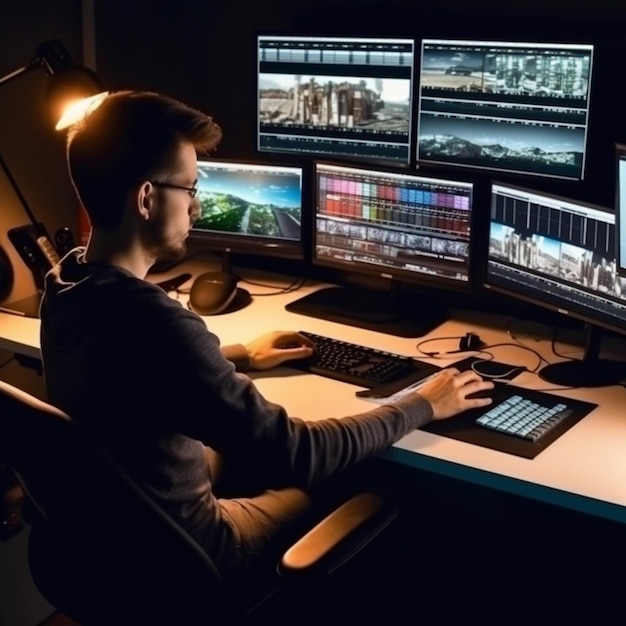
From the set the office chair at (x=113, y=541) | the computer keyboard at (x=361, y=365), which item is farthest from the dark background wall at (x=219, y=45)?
the office chair at (x=113, y=541)

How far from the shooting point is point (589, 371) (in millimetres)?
2223

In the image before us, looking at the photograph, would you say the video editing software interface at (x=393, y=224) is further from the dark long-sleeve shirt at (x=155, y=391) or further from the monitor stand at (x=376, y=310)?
the dark long-sleeve shirt at (x=155, y=391)

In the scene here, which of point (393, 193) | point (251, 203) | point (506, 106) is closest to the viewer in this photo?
point (506, 106)

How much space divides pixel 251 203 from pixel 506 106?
73 centimetres

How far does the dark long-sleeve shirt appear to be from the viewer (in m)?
1.56

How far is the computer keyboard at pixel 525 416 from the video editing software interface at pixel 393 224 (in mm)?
483

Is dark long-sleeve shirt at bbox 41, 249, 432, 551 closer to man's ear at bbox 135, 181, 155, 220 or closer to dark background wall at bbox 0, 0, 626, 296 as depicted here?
man's ear at bbox 135, 181, 155, 220

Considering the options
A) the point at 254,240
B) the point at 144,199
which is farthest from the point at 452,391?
the point at 254,240

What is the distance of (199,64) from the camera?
3.00m

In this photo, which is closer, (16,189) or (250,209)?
(16,189)

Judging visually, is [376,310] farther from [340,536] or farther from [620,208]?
[340,536]

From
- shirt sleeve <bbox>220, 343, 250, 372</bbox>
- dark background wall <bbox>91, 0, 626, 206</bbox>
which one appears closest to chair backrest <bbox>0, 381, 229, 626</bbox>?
shirt sleeve <bbox>220, 343, 250, 372</bbox>

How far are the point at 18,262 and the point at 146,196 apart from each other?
1.19 metres

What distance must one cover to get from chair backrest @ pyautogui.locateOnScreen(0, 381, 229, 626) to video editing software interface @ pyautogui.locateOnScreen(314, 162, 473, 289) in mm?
1096
